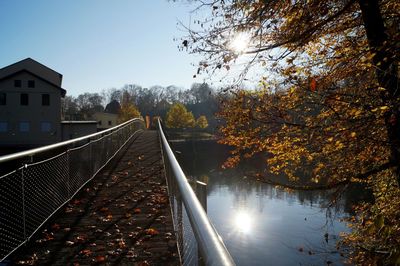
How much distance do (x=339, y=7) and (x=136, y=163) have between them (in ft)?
28.6

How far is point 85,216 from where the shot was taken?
679 centimetres

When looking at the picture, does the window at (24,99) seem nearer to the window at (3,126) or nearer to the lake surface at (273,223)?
the window at (3,126)

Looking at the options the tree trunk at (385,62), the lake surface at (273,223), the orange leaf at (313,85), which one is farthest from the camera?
the lake surface at (273,223)

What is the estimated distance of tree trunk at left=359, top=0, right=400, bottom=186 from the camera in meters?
5.42

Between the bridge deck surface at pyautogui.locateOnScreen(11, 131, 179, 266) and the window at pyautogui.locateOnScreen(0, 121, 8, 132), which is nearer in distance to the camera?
the bridge deck surface at pyautogui.locateOnScreen(11, 131, 179, 266)

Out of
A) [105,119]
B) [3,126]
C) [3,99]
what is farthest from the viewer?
[105,119]

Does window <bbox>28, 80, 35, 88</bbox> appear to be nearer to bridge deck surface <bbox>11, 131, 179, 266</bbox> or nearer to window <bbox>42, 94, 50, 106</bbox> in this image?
window <bbox>42, 94, 50, 106</bbox>

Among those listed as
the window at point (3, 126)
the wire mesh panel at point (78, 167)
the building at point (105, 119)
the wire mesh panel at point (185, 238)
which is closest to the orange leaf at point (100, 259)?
the wire mesh panel at point (185, 238)

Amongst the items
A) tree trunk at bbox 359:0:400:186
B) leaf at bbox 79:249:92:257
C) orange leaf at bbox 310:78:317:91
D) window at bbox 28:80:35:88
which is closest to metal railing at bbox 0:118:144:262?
leaf at bbox 79:249:92:257

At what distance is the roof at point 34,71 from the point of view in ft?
142

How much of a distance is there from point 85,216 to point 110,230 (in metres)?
1.06

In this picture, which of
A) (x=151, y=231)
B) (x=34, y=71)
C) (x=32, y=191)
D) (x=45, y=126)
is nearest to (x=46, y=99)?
(x=45, y=126)

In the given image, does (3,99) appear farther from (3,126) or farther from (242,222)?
(242,222)

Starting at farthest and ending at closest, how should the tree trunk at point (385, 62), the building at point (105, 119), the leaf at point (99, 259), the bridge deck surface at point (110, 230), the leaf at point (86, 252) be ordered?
the building at point (105, 119) < the tree trunk at point (385, 62) < the leaf at point (86, 252) < the bridge deck surface at point (110, 230) < the leaf at point (99, 259)
